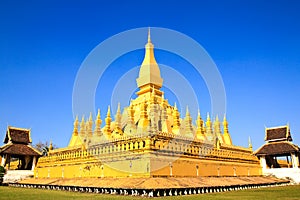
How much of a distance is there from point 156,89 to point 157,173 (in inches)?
582

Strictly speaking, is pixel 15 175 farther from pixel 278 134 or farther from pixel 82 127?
pixel 278 134

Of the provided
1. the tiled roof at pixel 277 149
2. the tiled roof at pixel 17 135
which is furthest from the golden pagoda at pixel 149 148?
the tiled roof at pixel 17 135

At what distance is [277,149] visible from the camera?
35.2 metres

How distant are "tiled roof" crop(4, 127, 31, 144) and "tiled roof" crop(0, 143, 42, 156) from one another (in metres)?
0.74

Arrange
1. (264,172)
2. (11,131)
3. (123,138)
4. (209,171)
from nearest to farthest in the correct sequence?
1. (123,138)
2. (209,171)
3. (264,172)
4. (11,131)

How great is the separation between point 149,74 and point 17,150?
20.7m

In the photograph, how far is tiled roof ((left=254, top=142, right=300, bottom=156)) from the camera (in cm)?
3435

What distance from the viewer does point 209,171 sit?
23.4 meters

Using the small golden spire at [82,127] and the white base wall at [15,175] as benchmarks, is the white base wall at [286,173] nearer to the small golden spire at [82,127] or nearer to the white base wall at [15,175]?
the small golden spire at [82,127]

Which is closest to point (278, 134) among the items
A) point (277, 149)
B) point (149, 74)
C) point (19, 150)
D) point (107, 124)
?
point (277, 149)

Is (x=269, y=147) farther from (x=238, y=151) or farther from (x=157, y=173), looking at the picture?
(x=157, y=173)

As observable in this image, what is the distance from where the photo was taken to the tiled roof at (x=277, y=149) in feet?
113

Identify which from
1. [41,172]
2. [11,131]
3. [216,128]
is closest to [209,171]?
[216,128]

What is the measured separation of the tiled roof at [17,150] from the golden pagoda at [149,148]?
622 cm
